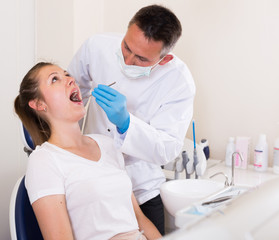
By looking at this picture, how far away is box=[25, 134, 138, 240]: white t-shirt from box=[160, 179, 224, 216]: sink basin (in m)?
0.18

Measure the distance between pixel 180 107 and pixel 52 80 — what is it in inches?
22.8

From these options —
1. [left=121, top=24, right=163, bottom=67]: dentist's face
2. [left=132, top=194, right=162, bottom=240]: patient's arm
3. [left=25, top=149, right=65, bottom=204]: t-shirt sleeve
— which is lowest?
[left=132, top=194, right=162, bottom=240]: patient's arm

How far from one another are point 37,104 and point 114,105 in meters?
0.37

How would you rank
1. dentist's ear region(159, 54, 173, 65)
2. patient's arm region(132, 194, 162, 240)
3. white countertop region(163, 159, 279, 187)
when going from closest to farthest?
patient's arm region(132, 194, 162, 240) < dentist's ear region(159, 54, 173, 65) < white countertop region(163, 159, 279, 187)

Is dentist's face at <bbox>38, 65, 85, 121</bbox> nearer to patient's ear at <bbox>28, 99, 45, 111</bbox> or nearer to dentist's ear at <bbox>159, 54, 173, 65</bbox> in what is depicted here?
patient's ear at <bbox>28, 99, 45, 111</bbox>

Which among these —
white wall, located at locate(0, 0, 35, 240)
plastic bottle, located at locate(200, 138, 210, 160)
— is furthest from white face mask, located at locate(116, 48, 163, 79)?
white wall, located at locate(0, 0, 35, 240)

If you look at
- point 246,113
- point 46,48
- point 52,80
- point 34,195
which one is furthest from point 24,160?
point 246,113

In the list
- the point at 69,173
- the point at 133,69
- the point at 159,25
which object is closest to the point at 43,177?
the point at 69,173

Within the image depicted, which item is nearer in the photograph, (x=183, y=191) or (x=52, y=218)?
(x=52, y=218)

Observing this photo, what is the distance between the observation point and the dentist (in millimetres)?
1267

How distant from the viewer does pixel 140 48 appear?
1.27 m

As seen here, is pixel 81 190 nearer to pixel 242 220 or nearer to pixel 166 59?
pixel 166 59

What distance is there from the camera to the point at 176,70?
4.88 feet

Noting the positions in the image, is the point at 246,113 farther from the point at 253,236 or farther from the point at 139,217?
the point at 253,236
